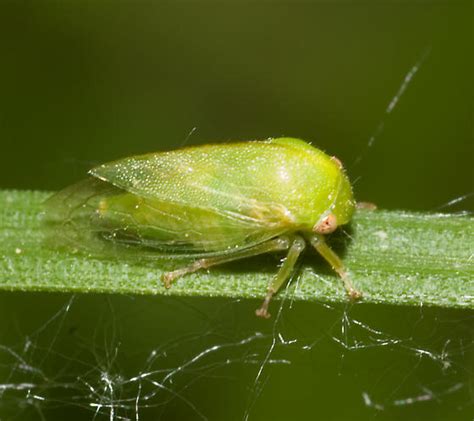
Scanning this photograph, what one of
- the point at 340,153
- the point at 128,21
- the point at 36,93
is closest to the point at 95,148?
the point at 36,93

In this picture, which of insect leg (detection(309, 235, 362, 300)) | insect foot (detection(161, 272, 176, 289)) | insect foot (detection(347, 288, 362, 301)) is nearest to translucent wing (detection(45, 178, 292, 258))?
insect foot (detection(161, 272, 176, 289))

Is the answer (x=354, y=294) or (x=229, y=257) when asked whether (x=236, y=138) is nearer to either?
(x=229, y=257)

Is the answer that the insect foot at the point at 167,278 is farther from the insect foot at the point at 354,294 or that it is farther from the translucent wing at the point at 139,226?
the insect foot at the point at 354,294

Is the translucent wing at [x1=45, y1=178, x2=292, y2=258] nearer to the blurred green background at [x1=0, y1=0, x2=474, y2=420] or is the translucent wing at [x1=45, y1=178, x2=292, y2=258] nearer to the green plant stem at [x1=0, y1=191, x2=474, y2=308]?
the green plant stem at [x1=0, y1=191, x2=474, y2=308]

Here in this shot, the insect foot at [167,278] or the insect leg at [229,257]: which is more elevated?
the insect leg at [229,257]

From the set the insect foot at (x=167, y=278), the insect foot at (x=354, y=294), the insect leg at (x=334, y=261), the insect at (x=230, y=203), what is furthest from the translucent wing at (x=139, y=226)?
the insect foot at (x=354, y=294)

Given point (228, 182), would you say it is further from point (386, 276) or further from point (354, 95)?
point (354, 95)

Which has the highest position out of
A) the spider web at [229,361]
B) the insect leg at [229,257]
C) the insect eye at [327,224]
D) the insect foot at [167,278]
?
the insect eye at [327,224]
